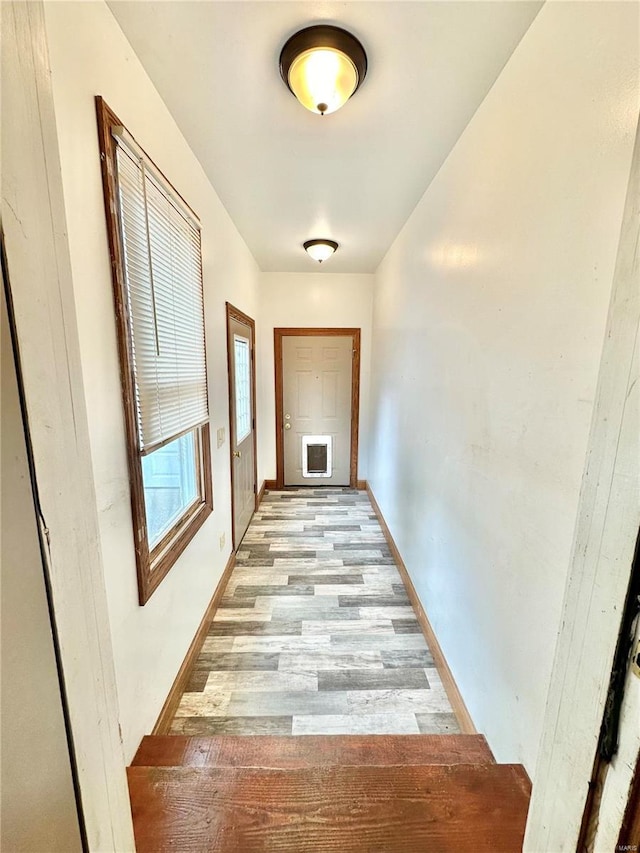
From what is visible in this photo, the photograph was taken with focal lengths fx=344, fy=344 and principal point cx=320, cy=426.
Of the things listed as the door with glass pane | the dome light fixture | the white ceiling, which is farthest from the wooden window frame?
the dome light fixture

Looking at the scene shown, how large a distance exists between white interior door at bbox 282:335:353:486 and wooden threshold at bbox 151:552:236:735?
2.15m

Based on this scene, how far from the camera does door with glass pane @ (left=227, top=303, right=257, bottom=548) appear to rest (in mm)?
2814

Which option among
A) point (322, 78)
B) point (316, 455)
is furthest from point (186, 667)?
point (316, 455)

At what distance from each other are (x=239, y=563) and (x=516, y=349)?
8.38 ft

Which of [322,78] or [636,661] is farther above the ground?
[322,78]

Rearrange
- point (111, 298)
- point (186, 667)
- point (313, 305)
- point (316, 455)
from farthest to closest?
point (316, 455) → point (313, 305) → point (186, 667) → point (111, 298)

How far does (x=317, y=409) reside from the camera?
4.44 m

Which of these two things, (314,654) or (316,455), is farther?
(316,455)

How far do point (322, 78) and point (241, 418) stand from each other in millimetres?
2666

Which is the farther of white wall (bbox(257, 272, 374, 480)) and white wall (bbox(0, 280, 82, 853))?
white wall (bbox(257, 272, 374, 480))

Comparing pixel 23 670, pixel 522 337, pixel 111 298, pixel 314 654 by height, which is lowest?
pixel 314 654

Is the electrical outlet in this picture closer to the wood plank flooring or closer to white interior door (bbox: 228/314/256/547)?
the wood plank flooring

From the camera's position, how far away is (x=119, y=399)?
1.18m

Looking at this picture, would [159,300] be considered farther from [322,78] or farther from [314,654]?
[314,654]
